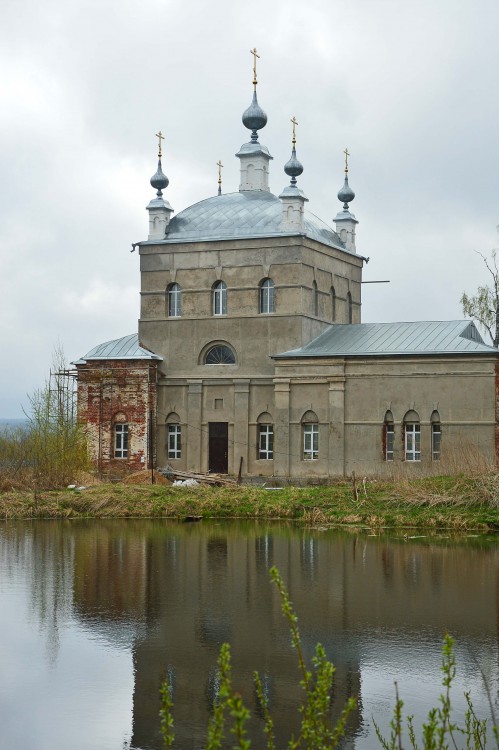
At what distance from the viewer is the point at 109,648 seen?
14250mm

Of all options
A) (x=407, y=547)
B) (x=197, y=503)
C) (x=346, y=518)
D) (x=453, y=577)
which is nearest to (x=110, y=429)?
(x=197, y=503)

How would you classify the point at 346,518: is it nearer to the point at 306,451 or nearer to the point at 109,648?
the point at 306,451

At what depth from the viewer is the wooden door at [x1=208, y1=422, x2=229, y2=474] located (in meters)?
41.2

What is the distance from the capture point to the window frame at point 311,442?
39281mm

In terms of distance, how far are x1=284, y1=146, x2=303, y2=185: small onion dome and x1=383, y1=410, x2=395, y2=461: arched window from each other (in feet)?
29.8

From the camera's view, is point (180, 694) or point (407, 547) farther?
point (407, 547)

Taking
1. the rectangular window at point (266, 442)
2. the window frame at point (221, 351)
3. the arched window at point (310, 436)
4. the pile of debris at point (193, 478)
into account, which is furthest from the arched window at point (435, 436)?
the window frame at point (221, 351)

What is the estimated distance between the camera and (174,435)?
42125 mm

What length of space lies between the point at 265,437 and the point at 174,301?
5.90 m

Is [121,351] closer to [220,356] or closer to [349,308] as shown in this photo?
[220,356]

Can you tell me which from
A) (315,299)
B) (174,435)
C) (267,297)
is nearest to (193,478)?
(174,435)

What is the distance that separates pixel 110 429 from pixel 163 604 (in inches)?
963

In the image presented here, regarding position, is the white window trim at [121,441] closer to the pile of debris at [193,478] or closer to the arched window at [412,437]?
the pile of debris at [193,478]

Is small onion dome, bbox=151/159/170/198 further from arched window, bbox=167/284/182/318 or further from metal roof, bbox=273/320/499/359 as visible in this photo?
metal roof, bbox=273/320/499/359
